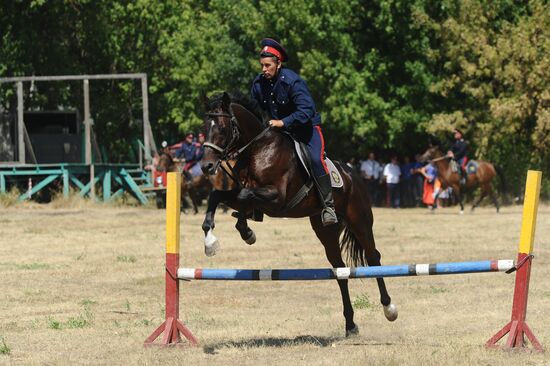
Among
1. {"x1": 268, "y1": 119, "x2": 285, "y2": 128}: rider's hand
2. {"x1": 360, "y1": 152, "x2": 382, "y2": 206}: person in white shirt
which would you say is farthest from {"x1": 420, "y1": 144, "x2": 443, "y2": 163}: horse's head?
{"x1": 268, "y1": 119, "x2": 285, "y2": 128}: rider's hand

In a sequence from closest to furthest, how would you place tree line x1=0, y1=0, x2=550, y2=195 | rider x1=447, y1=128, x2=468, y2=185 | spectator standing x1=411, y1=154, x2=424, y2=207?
rider x1=447, y1=128, x2=468, y2=185 < tree line x1=0, y1=0, x2=550, y2=195 < spectator standing x1=411, y1=154, x2=424, y2=207

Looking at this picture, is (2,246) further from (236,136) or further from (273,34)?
(273,34)

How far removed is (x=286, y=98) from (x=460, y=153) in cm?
2584

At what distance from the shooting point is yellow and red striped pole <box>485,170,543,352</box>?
10.4 metres

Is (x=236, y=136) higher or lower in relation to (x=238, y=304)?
higher

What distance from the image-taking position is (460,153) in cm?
3666

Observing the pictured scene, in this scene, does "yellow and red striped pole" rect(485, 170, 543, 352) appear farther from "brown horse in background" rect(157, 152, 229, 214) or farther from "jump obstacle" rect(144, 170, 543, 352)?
"brown horse in background" rect(157, 152, 229, 214)

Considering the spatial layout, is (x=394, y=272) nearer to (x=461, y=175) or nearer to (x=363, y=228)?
(x=363, y=228)

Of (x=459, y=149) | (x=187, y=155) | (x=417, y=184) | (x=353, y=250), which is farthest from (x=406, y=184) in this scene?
(x=353, y=250)

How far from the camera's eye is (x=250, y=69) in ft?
148

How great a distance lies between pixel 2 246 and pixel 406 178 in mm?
23323

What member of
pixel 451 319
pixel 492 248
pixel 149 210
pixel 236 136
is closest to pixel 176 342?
pixel 236 136

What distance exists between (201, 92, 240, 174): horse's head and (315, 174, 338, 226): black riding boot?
1.07m

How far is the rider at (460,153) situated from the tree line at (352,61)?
180 inches
